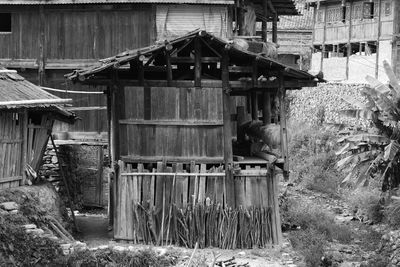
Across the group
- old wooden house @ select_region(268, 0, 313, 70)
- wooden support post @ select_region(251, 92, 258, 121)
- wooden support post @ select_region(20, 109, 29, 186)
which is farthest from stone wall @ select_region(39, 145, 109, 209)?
old wooden house @ select_region(268, 0, 313, 70)

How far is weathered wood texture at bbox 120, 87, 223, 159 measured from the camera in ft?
56.6

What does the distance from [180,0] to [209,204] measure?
7.44m

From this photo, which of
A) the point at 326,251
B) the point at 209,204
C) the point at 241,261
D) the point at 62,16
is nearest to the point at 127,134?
the point at 209,204

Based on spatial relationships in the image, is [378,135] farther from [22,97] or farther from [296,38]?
[296,38]

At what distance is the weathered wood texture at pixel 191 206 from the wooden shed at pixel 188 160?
0.02 m

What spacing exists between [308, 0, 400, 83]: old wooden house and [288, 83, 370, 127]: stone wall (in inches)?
82.3

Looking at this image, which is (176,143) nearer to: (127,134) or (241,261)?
(127,134)

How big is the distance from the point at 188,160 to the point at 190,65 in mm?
2383

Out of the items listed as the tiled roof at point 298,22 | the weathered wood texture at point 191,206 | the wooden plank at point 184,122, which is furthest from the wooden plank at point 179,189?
the tiled roof at point 298,22

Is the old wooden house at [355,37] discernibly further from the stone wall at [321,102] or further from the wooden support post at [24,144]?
the wooden support post at [24,144]

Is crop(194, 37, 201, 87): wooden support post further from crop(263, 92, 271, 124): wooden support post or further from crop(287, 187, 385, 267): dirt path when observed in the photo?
crop(287, 187, 385, 267): dirt path

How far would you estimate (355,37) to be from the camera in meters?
37.2

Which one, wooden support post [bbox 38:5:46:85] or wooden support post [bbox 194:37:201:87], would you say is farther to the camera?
wooden support post [bbox 38:5:46:85]

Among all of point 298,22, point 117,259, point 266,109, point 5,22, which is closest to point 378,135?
point 266,109
